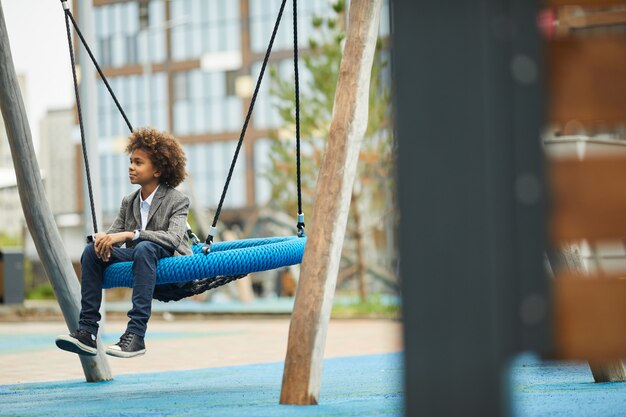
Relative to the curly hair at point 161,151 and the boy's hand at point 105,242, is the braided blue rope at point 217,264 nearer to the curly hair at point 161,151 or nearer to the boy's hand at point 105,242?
the boy's hand at point 105,242

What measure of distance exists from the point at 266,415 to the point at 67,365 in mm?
4682

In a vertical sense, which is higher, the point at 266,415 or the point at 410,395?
the point at 410,395

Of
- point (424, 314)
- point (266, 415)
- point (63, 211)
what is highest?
point (424, 314)

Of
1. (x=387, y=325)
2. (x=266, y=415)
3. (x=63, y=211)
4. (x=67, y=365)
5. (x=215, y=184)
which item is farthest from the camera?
(x=63, y=211)

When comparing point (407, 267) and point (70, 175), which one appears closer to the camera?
point (407, 267)

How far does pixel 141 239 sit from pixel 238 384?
102cm

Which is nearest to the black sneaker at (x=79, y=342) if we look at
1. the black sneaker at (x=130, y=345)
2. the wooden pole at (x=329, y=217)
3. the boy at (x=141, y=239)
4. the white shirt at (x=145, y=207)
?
the boy at (x=141, y=239)

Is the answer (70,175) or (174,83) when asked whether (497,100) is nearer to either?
(174,83)

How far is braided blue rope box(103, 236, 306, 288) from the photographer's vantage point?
489 centimetres

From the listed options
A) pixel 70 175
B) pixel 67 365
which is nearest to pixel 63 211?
pixel 70 175

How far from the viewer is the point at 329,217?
4406mm

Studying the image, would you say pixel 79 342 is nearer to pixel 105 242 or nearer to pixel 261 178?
pixel 105 242

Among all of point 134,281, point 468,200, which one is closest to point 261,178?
point 134,281

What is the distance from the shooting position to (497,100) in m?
1.57
